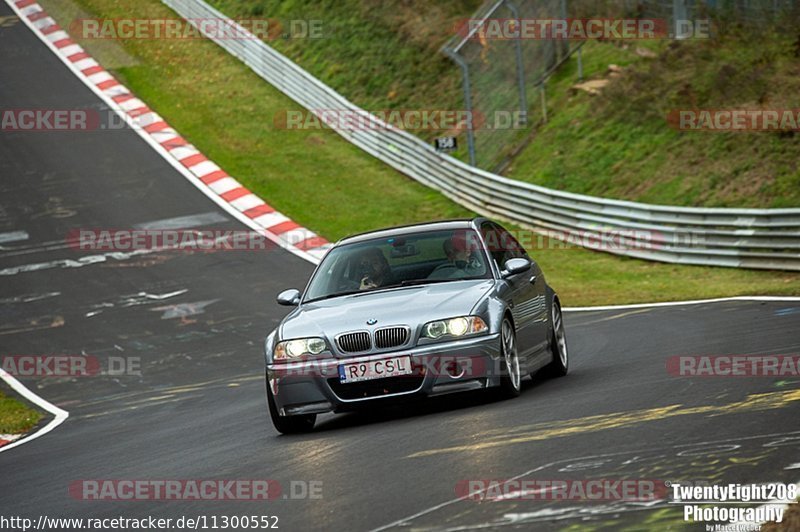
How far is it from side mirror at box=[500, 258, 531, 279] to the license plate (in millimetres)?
1484

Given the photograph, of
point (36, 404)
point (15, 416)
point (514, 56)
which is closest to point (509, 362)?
point (15, 416)

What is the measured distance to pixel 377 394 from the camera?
374 inches

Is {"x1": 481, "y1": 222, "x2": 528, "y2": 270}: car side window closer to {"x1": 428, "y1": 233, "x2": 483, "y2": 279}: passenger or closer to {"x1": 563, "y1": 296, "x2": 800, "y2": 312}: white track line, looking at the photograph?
{"x1": 428, "y1": 233, "x2": 483, "y2": 279}: passenger

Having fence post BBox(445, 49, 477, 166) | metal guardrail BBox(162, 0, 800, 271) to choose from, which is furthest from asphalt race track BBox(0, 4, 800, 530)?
fence post BBox(445, 49, 477, 166)

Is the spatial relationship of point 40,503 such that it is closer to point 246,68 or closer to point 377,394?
point 377,394

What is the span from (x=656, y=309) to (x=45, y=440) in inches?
324

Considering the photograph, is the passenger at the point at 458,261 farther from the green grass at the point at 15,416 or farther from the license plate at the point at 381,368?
the green grass at the point at 15,416

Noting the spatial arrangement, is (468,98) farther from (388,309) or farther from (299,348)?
(299,348)

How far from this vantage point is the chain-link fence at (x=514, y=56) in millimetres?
27281

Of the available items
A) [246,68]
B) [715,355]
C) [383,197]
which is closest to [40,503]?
[715,355]

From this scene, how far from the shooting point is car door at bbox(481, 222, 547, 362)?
1054 cm

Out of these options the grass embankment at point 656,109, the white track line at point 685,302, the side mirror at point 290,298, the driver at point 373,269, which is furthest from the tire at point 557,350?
the grass embankment at point 656,109

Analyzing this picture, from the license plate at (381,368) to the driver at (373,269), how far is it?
127 centimetres

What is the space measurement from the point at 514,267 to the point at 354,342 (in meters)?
1.64
